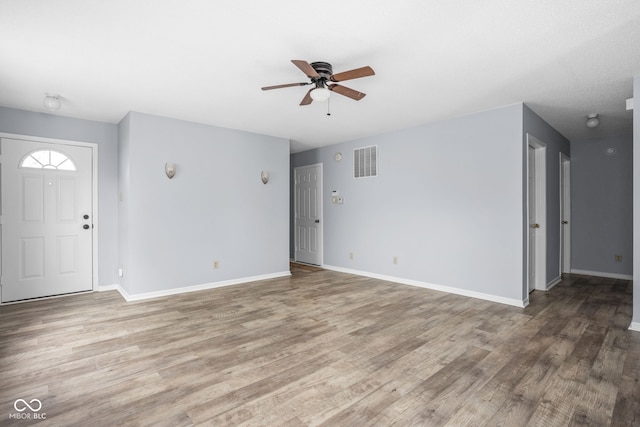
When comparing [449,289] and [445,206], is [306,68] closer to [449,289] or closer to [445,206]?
[445,206]

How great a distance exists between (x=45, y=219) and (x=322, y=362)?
14.2 ft

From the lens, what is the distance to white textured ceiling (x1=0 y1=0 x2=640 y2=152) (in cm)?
215

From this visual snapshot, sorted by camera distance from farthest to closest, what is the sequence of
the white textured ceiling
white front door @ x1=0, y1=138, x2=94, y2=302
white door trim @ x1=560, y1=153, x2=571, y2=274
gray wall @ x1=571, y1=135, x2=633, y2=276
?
white door trim @ x1=560, y1=153, x2=571, y2=274
gray wall @ x1=571, y1=135, x2=633, y2=276
white front door @ x1=0, y1=138, x2=94, y2=302
the white textured ceiling

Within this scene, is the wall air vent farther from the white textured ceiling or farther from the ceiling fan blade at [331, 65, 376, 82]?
the ceiling fan blade at [331, 65, 376, 82]

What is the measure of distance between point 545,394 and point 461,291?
8.24 ft

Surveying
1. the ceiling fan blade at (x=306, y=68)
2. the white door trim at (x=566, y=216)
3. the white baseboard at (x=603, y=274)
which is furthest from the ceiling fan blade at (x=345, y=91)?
the white baseboard at (x=603, y=274)

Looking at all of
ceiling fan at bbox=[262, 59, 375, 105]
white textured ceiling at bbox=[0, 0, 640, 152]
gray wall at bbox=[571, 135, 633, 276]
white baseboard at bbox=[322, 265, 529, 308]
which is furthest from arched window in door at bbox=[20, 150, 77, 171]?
gray wall at bbox=[571, 135, 633, 276]

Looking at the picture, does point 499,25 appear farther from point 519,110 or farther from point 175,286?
point 175,286

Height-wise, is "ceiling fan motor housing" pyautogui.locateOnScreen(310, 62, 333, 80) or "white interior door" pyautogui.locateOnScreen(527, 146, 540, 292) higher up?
"ceiling fan motor housing" pyautogui.locateOnScreen(310, 62, 333, 80)

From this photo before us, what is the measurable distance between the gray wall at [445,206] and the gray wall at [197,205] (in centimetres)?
149

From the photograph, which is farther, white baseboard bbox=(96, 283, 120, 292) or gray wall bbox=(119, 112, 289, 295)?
white baseboard bbox=(96, 283, 120, 292)

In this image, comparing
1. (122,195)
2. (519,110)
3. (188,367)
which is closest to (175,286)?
(122,195)

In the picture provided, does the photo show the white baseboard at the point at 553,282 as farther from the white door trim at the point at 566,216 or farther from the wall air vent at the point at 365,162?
the wall air vent at the point at 365,162

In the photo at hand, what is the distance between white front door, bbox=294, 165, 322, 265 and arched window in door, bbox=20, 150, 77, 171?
161 inches
